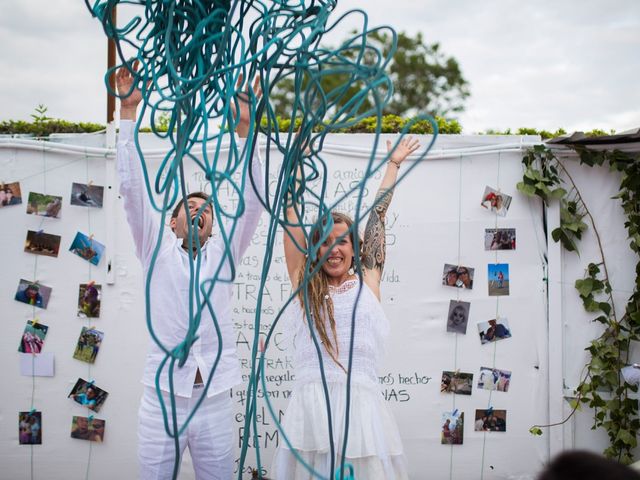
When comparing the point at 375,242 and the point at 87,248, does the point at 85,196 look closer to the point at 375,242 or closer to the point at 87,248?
the point at 87,248

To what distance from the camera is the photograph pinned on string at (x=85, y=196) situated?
3.15 metres

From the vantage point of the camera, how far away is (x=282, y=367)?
3.18 metres

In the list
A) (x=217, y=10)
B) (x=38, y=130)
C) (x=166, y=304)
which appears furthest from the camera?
(x=38, y=130)

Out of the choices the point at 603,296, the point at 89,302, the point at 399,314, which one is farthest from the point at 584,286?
the point at 89,302

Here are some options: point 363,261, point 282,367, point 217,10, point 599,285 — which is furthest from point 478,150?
point 217,10

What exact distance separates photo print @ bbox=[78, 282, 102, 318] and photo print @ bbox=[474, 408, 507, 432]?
Answer: 6.25ft

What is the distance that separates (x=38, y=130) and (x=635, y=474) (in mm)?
3295

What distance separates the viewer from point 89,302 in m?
3.13

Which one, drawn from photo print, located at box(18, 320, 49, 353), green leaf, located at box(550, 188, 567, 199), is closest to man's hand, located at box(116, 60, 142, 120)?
photo print, located at box(18, 320, 49, 353)

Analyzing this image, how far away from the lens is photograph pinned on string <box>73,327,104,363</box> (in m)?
3.12

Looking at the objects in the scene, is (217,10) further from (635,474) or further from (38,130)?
(38,130)

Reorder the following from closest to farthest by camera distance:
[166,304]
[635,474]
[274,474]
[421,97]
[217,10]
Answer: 1. [635,474]
2. [217,10]
3. [166,304]
4. [274,474]
5. [421,97]

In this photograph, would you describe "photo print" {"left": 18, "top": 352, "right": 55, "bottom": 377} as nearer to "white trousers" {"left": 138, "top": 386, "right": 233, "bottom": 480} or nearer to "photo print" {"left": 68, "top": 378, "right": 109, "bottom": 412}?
"photo print" {"left": 68, "top": 378, "right": 109, "bottom": 412}

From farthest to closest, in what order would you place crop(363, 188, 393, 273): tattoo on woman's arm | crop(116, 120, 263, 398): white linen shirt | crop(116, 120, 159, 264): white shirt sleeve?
1. crop(363, 188, 393, 273): tattoo on woman's arm
2. crop(116, 120, 263, 398): white linen shirt
3. crop(116, 120, 159, 264): white shirt sleeve
